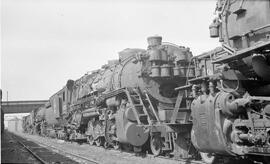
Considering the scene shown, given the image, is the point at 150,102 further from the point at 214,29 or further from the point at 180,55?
the point at 214,29

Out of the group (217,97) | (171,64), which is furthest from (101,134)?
(217,97)

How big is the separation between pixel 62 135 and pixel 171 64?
14.2 meters

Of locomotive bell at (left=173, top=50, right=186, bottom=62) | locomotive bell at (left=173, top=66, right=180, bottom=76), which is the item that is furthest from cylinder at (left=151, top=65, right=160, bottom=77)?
locomotive bell at (left=173, top=50, right=186, bottom=62)

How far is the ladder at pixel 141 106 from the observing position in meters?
11.8

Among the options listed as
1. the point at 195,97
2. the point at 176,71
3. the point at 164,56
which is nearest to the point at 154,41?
the point at 164,56

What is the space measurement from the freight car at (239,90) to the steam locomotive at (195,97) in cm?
2

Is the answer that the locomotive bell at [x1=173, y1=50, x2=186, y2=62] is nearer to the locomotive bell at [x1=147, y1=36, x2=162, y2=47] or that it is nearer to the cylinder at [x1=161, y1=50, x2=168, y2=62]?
the cylinder at [x1=161, y1=50, x2=168, y2=62]

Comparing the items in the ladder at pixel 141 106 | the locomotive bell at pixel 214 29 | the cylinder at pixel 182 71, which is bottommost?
the ladder at pixel 141 106

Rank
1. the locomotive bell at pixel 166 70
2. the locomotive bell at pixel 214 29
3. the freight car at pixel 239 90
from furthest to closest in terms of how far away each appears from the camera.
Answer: the locomotive bell at pixel 166 70 < the locomotive bell at pixel 214 29 < the freight car at pixel 239 90

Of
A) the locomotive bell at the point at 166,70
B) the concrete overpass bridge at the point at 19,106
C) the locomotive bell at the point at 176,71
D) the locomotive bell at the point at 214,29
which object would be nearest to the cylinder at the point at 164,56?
the locomotive bell at the point at 166,70

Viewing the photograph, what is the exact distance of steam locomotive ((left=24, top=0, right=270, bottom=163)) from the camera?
6391 millimetres

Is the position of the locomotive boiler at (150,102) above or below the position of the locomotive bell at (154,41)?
below

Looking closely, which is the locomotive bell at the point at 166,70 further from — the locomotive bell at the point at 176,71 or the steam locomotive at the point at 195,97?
the locomotive bell at the point at 176,71

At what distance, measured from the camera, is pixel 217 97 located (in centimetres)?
727
